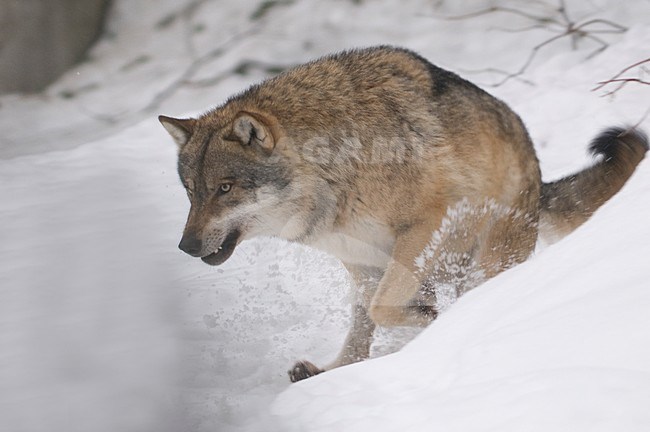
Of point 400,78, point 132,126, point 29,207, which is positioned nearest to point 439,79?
point 400,78

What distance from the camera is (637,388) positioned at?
1.81m

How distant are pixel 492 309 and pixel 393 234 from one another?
1.25 m

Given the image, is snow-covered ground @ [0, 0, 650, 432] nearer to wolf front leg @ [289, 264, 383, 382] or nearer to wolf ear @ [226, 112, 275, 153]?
wolf front leg @ [289, 264, 383, 382]

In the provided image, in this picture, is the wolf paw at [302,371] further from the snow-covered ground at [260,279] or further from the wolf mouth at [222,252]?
the wolf mouth at [222,252]

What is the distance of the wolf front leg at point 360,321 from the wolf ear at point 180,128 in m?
0.98

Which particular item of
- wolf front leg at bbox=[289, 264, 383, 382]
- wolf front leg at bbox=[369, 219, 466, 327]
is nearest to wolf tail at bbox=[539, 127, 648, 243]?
wolf front leg at bbox=[369, 219, 466, 327]

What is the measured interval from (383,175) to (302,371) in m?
0.97

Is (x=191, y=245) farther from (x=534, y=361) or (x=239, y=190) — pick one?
(x=534, y=361)

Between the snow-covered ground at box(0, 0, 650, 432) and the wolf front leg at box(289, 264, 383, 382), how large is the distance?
18 cm

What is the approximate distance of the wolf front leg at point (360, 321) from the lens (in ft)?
13.6

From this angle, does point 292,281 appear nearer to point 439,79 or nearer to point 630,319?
point 439,79

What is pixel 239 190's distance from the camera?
150 inches

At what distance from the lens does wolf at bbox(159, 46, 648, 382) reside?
12.5 ft

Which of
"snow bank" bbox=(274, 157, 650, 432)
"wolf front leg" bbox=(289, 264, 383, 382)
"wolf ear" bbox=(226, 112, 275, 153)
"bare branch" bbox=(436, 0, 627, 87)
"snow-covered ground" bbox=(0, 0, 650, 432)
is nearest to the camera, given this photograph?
"snow bank" bbox=(274, 157, 650, 432)
